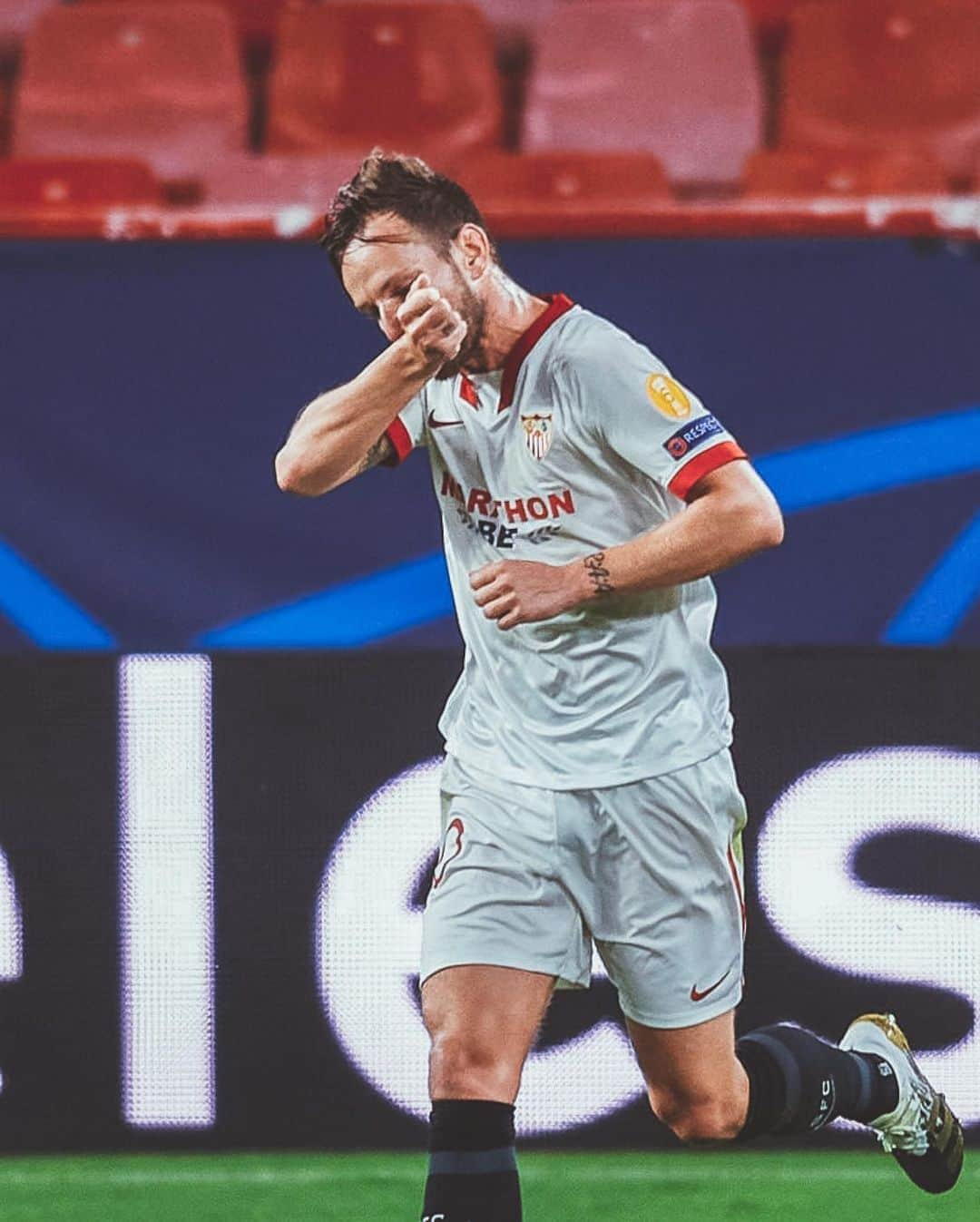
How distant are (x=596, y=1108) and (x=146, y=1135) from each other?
849 millimetres

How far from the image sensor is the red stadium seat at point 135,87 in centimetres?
607

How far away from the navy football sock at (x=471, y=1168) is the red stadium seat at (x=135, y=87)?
13.2 ft

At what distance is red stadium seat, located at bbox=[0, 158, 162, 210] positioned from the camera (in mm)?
5043

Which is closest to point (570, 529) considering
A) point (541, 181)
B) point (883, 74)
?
point (541, 181)

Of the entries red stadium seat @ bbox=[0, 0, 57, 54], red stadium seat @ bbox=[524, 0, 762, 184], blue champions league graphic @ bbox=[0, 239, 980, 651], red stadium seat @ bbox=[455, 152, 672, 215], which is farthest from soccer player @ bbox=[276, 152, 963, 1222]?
red stadium seat @ bbox=[0, 0, 57, 54]

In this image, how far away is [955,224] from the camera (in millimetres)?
3658

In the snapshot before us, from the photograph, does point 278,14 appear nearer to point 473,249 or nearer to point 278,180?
point 278,180

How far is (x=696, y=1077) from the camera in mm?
2822

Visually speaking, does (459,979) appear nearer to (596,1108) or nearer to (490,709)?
(490,709)

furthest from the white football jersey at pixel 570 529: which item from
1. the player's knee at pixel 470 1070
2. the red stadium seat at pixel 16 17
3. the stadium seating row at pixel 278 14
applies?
the red stadium seat at pixel 16 17

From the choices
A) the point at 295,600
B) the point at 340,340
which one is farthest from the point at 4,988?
the point at 340,340

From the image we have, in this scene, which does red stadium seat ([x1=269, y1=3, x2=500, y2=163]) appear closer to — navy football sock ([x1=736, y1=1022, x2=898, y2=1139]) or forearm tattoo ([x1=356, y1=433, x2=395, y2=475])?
forearm tattoo ([x1=356, y1=433, x2=395, y2=475])

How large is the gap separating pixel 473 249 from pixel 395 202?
131 mm

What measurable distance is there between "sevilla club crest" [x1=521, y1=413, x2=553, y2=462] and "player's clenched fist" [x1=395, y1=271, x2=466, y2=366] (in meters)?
0.25
